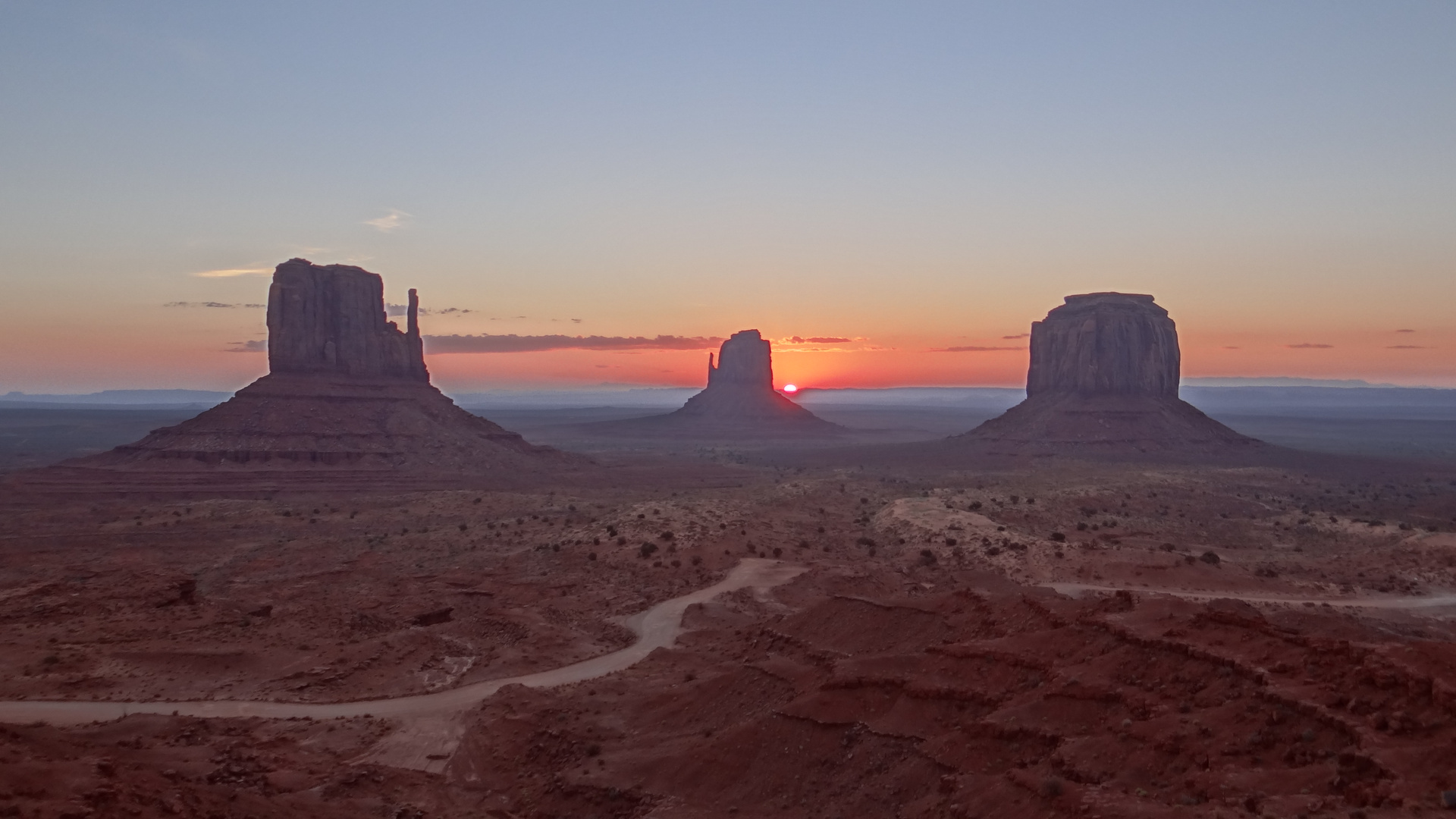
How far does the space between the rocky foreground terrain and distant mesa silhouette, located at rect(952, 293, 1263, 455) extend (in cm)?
5428

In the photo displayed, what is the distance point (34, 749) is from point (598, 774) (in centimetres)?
1165

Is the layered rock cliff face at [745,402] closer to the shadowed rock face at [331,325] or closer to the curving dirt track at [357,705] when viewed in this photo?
the shadowed rock face at [331,325]

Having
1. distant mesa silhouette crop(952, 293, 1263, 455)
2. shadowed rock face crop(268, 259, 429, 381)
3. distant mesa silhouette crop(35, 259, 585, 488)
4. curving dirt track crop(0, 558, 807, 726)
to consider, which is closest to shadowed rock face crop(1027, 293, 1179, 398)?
distant mesa silhouette crop(952, 293, 1263, 455)

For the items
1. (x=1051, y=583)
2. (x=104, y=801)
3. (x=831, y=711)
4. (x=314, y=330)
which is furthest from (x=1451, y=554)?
(x=314, y=330)

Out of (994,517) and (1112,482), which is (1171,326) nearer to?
(1112,482)

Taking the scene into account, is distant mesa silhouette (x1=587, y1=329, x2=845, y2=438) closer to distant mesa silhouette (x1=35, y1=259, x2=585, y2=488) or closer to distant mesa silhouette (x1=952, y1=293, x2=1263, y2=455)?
distant mesa silhouette (x1=952, y1=293, x2=1263, y2=455)

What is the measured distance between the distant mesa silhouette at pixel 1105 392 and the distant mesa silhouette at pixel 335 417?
64114 millimetres

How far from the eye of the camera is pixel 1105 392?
4786 inches

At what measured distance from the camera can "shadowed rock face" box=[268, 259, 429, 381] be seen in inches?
3735

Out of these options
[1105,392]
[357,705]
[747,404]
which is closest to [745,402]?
[747,404]

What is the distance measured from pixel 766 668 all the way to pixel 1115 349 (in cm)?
11248

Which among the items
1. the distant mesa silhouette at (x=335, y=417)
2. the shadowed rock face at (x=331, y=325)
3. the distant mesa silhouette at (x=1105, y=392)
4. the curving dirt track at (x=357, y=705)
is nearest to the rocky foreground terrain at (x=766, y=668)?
the curving dirt track at (x=357, y=705)

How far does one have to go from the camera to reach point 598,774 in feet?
68.5

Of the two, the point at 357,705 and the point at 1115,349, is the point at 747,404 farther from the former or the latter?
the point at 357,705
